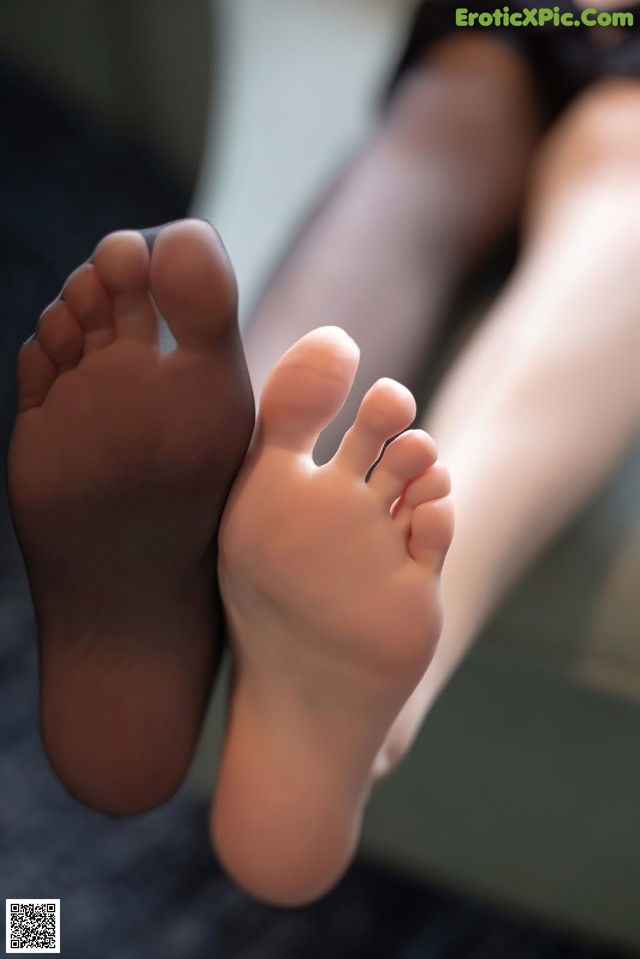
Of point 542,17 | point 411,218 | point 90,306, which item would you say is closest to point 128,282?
point 90,306

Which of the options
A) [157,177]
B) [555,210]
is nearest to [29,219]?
[157,177]

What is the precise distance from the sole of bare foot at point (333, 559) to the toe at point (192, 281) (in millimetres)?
36

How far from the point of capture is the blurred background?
1.93 feet

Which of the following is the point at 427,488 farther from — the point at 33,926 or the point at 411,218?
the point at 33,926

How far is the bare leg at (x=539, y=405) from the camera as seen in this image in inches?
19.5

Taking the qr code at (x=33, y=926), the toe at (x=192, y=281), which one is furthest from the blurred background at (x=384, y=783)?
the toe at (x=192, y=281)

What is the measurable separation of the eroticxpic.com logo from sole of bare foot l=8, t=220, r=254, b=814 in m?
0.34

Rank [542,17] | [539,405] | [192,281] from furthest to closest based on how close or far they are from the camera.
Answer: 1. [542,17]
2. [539,405]
3. [192,281]

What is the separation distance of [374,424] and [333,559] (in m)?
0.06

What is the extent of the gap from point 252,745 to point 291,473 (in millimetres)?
154

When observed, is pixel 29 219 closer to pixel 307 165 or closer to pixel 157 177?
pixel 157 177

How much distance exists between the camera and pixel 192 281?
1.35ft

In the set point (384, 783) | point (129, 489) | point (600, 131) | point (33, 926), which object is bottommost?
point (33, 926)

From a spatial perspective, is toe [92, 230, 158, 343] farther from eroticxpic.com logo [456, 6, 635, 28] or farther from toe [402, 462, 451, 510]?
eroticxpic.com logo [456, 6, 635, 28]
